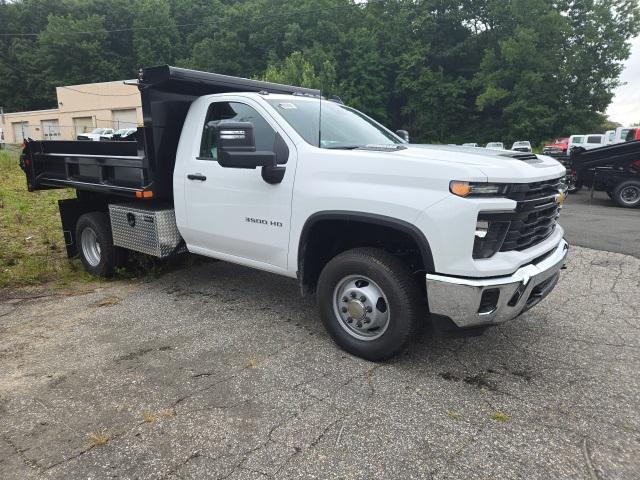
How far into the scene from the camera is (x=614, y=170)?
42.2 ft

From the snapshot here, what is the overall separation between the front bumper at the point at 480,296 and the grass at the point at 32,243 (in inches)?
182

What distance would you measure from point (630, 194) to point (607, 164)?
0.97 meters

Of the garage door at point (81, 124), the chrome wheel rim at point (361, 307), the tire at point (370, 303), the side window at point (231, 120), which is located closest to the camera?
the tire at point (370, 303)

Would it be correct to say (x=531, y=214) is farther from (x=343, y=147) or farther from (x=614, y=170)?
(x=614, y=170)

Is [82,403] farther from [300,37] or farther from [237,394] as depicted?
[300,37]

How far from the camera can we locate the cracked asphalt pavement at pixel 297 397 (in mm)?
2607

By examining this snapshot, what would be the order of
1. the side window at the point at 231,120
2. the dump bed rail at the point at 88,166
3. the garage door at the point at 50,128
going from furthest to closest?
the garage door at the point at 50,128, the dump bed rail at the point at 88,166, the side window at the point at 231,120

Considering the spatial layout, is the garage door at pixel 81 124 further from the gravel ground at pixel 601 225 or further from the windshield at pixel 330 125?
the windshield at pixel 330 125

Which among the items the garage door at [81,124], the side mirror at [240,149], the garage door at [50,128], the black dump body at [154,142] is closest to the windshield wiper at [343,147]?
the side mirror at [240,149]

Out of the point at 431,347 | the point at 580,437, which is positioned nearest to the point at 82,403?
the point at 431,347

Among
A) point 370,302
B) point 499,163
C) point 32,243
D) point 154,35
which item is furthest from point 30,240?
point 154,35

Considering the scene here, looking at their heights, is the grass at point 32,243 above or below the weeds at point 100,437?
below

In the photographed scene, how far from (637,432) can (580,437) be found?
0.36 m

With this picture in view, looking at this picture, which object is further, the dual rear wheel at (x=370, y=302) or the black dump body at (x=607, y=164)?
the black dump body at (x=607, y=164)
